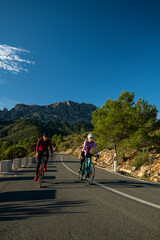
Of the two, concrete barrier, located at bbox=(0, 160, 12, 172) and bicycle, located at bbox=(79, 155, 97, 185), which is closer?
bicycle, located at bbox=(79, 155, 97, 185)

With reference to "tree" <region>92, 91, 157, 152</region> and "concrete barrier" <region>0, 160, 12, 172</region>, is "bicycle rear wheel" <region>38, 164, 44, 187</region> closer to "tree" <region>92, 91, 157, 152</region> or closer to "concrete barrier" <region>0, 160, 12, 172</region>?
"concrete barrier" <region>0, 160, 12, 172</region>

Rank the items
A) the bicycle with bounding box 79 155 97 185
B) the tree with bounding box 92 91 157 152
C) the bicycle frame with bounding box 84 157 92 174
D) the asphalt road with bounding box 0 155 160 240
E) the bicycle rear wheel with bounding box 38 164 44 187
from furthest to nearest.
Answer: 1. the tree with bounding box 92 91 157 152
2. the bicycle frame with bounding box 84 157 92 174
3. the bicycle with bounding box 79 155 97 185
4. the bicycle rear wheel with bounding box 38 164 44 187
5. the asphalt road with bounding box 0 155 160 240

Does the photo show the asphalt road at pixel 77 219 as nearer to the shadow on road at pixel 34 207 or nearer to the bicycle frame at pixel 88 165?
the shadow on road at pixel 34 207

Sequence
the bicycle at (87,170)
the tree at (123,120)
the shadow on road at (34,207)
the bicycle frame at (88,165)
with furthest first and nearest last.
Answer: the tree at (123,120) < the bicycle frame at (88,165) < the bicycle at (87,170) < the shadow on road at (34,207)

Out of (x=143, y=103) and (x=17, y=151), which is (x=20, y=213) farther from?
(x=17, y=151)

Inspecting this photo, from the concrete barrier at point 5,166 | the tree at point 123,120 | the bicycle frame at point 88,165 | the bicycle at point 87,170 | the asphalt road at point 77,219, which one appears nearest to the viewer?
the asphalt road at point 77,219

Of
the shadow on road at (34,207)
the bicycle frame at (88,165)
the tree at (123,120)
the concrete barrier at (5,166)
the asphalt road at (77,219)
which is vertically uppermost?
the tree at (123,120)

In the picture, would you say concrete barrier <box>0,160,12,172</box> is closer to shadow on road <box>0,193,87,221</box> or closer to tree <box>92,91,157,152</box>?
shadow on road <box>0,193,87,221</box>

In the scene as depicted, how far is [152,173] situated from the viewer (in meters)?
10.7

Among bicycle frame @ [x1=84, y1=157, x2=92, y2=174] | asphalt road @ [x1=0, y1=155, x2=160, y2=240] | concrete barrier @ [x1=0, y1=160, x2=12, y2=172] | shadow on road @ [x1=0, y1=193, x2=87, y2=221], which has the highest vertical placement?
bicycle frame @ [x1=84, y1=157, x2=92, y2=174]

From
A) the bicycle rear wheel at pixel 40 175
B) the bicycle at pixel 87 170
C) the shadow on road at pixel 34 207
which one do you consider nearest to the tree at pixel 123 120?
the bicycle at pixel 87 170

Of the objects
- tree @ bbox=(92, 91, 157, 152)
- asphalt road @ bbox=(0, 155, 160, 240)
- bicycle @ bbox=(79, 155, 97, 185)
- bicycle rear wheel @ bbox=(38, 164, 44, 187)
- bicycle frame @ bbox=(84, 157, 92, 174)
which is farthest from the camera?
tree @ bbox=(92, 91, 157, 152)

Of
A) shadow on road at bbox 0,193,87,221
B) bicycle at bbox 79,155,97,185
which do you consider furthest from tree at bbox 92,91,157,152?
shadow on road at bbox 0,193,87,221

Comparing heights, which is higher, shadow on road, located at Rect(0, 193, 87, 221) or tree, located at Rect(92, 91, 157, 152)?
tree, located at Rect(92, 91, 157, 152)
